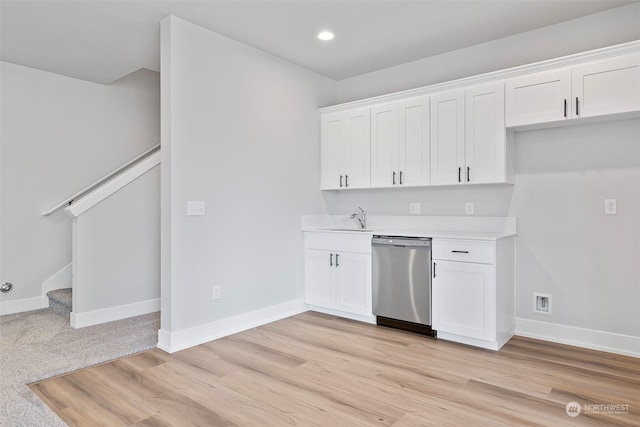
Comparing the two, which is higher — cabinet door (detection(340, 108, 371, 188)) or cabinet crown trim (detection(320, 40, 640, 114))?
cabinet crown trim (detection(320, 40, 640, 114))

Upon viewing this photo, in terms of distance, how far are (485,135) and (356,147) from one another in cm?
136

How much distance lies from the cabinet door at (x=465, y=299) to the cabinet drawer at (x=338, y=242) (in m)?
0.74

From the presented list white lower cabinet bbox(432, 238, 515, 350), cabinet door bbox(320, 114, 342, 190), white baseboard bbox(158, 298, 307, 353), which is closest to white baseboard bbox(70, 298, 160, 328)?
white baseboard bbox(158, 298, 307, 353)

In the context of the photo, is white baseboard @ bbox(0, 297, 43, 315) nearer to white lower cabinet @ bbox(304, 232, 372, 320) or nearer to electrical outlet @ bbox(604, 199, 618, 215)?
white lower cabinet @ bbox(304, 232, 372, 320)

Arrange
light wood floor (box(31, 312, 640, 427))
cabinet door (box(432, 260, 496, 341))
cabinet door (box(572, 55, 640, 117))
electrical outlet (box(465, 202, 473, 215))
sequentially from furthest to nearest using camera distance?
1. electrical outlet (box(465, 202, 473, 215))
2. cabinet door (box(432, 260, 496, 341))
3. cabinet door (box(572, 55, 640, 117))
4. light wood floor (box(31, 312, 640, 427))

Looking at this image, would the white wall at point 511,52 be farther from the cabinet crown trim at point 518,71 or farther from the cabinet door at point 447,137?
the cabinet door at point 447,137

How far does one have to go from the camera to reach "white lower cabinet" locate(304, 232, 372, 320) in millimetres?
3842

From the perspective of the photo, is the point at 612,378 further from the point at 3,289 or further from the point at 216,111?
the point at 3,289

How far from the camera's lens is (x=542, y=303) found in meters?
3.40

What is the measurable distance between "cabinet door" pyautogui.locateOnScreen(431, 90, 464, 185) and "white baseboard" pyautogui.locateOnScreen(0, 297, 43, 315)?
14.6ft

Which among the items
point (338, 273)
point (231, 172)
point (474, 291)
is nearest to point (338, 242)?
point (338, 273)

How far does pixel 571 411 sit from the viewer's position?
2.15 meters

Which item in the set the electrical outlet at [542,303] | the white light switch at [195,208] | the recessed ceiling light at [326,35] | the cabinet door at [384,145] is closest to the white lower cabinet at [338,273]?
the cabinet door at [384,145]

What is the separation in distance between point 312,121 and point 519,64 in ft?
6.98
